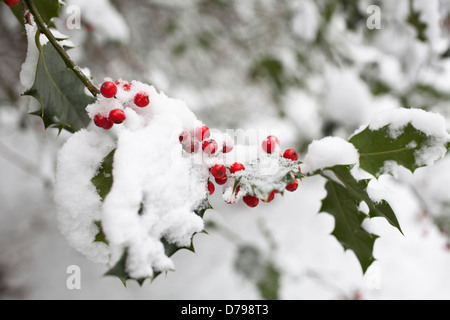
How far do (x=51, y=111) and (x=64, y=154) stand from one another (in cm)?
11

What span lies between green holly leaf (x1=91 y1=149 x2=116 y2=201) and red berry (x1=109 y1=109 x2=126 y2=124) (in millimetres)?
51

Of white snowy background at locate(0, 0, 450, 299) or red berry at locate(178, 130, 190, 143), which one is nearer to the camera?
red berry at locate(178, 130, 190, 143)

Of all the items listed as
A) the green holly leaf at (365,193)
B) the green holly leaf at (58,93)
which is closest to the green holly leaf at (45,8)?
the green holly leaf at (58,93)

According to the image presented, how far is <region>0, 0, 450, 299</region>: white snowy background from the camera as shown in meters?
1.75

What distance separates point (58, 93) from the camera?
64 cm

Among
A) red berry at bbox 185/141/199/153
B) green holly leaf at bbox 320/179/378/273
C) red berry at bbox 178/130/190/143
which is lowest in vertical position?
green holly leaf at bbox 320/179/378/273

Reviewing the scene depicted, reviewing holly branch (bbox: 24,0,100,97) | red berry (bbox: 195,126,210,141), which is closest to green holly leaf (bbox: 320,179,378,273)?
red berry (bbox: 195,126,210,141)

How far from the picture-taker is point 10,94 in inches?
98.8

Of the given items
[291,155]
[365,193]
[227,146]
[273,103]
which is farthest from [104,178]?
[273,103]

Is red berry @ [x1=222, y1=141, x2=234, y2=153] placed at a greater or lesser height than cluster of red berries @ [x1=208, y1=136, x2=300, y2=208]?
greater

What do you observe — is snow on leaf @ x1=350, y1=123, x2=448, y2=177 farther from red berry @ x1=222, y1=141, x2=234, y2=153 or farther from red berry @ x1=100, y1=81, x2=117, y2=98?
red berry @ x1=100, y1=81, x2=117, y2=98
